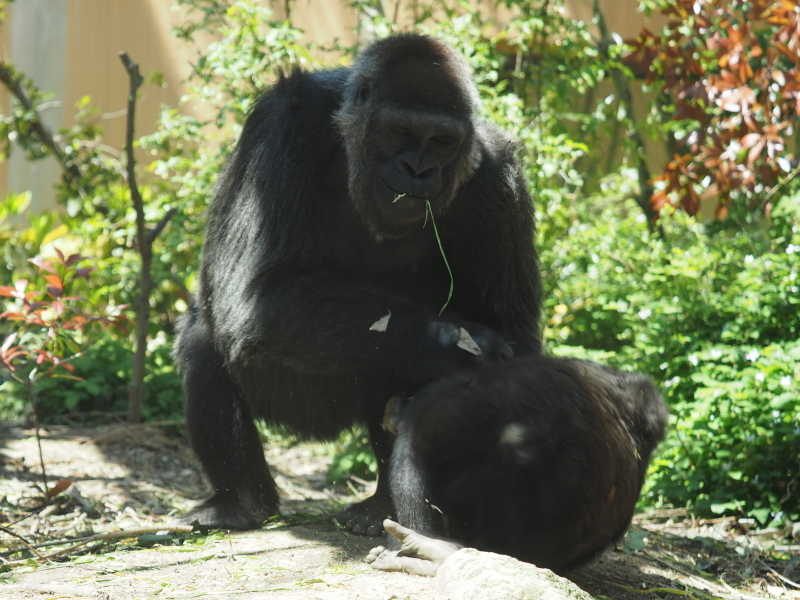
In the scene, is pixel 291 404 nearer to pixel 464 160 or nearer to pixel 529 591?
pixel 464 160

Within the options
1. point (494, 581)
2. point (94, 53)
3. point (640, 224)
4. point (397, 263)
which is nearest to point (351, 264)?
point (397, 263)

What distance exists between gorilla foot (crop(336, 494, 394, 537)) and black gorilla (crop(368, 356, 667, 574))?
54 cm

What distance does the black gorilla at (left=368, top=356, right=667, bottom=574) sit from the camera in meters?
2.82

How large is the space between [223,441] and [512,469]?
152 centimetres

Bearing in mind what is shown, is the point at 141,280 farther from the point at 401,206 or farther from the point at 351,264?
the point at 401,206

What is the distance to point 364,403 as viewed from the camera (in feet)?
12.3

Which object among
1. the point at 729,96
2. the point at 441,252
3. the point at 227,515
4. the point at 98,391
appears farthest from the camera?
the point at 98,391

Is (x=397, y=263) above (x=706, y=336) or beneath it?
above

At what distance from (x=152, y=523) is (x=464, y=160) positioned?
2379mm

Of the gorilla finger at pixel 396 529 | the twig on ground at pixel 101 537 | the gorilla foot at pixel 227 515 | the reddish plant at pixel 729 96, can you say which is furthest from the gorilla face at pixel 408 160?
the reddish plant at pixel 729 96

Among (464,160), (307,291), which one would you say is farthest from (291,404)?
(464,160)

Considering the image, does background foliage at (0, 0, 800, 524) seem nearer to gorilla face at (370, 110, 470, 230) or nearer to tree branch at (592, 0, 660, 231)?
tree branch at (592, 0, 660, 231)

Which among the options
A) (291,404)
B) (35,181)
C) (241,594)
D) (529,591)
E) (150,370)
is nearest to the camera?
(529,591)

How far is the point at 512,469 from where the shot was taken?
9.30 feet
